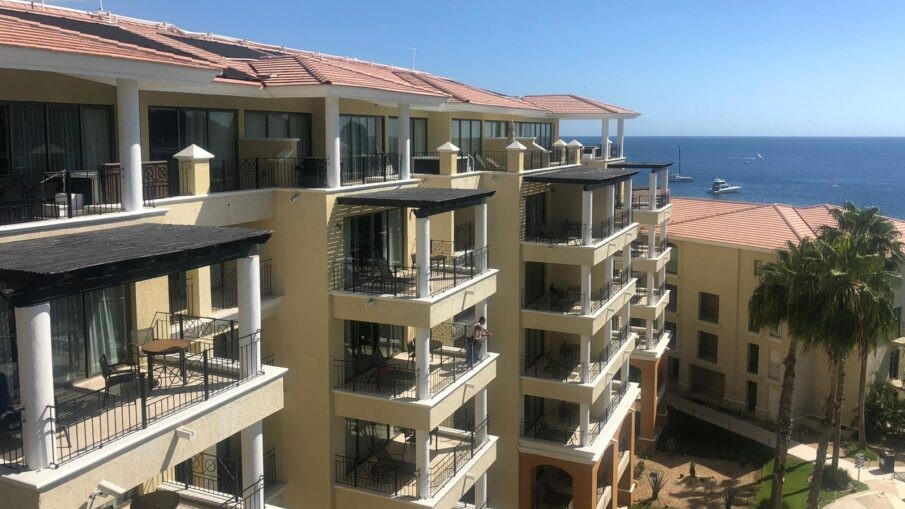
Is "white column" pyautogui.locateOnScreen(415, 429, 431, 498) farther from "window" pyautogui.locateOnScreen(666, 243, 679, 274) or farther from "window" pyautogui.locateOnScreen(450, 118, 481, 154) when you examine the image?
"window" pyautogui.locateOnScreen(666, 243, 679, 274)

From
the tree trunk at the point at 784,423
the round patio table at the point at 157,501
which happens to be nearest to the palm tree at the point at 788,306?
the tree trunk at the point at 784,423

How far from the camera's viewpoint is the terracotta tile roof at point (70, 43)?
13.3 meters

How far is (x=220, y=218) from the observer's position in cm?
1944

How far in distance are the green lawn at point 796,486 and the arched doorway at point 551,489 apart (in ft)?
Answer: 31.9

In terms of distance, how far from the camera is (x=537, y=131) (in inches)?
1720

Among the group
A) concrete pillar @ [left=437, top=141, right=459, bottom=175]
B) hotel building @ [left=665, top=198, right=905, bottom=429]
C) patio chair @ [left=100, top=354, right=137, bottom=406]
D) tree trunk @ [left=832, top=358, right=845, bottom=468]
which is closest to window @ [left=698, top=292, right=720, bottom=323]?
hotel building @ [left=665, top=198, right=905, bottom=429]

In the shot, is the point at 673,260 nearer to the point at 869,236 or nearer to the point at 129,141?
the point at 869,236

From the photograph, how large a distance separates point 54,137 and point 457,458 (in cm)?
1490

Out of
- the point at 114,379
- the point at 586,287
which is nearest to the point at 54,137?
the point at 114,379

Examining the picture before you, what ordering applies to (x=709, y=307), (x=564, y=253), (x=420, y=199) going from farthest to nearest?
(x=709, y=307) → (x=564, y=253) → (x=420, y=199)

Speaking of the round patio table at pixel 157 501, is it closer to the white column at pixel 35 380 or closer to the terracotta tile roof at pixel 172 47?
the white column at pixel 35 380

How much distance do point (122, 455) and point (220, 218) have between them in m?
8.44

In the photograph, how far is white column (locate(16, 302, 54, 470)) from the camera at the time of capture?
34.7 ft

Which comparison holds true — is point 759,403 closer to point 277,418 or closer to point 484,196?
point 484,196
